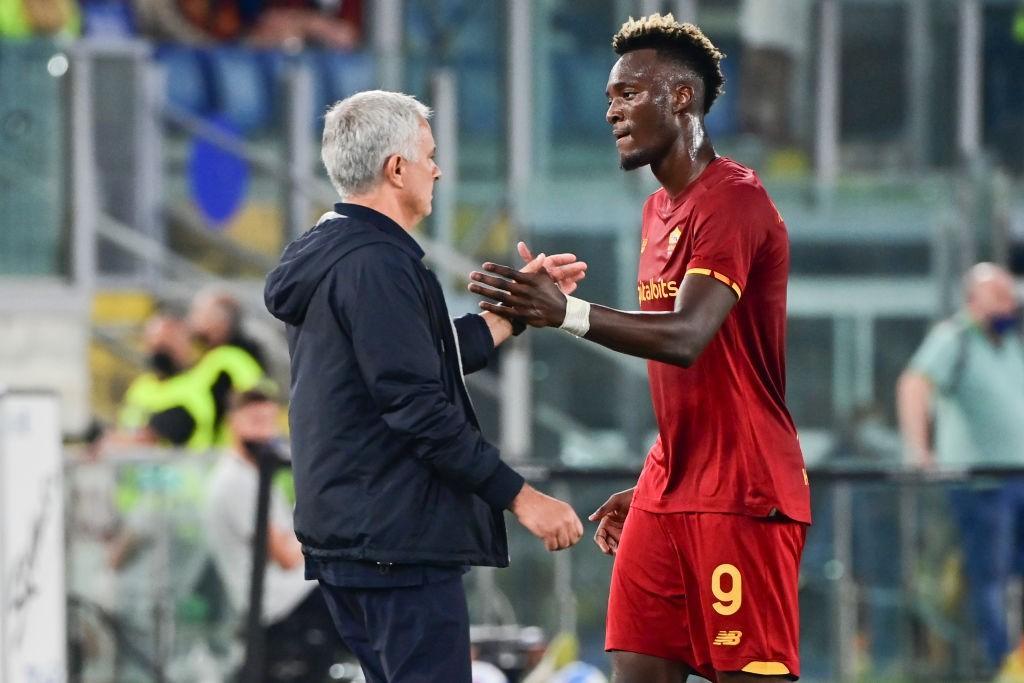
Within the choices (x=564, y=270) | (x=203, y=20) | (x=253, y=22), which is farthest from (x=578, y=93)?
(x=564, y=270)

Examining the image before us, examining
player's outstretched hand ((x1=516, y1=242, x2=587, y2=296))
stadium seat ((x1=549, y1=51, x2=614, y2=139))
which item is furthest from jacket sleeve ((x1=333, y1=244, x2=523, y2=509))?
stadium seat ((x1=549, y1=51, x2=614, y2=139))

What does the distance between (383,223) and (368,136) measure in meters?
0.20

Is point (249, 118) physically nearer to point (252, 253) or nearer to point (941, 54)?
point (252, 253)

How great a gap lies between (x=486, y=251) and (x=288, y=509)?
304 cm

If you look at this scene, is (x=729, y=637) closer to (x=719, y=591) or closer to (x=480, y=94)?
(x=719, y=591)

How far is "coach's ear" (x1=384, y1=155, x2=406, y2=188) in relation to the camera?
501 cm

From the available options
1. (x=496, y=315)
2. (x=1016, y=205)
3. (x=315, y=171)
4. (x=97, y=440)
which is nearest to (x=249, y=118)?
(x=315, y=171)

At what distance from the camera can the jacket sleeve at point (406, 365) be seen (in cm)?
483

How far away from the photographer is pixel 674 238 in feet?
17.0

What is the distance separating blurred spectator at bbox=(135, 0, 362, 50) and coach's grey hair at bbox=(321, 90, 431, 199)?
8081 mm

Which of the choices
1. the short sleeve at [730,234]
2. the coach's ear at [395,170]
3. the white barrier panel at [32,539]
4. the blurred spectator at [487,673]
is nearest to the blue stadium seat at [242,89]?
the blurred spectator at [487,673]

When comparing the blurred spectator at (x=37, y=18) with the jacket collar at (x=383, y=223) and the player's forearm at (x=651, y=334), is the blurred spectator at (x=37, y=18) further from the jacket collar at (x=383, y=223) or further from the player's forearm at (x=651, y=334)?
the player's forearm at (x=651, y=334)

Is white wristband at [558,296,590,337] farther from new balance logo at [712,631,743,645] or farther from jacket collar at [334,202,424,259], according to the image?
new balance logo at [712,631,743,645]

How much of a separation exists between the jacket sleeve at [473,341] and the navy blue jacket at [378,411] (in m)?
0.14
